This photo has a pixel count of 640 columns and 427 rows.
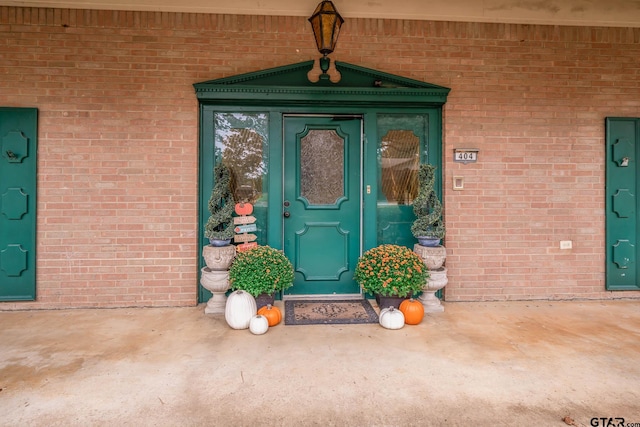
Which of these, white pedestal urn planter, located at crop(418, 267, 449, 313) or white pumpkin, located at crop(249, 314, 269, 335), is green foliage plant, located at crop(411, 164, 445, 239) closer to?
white pedestal urn planter, located at crop(418, 267, 449, 313)

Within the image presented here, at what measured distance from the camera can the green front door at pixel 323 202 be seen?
13.4 feet

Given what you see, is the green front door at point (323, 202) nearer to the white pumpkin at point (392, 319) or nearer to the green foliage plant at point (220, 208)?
the green foliage plant at point (220, 208)

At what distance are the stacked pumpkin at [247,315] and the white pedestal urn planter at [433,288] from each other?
1613 millimetres

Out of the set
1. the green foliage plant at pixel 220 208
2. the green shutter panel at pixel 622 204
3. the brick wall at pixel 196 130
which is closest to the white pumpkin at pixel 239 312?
the green foliage plant at pixel 220 208

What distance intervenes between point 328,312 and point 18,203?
11.6 ft

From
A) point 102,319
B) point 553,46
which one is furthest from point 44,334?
point 553,46

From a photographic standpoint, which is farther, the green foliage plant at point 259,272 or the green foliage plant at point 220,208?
the green foliage plant at point 220,208

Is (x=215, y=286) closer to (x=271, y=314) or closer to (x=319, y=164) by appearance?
(x=271, y=314)

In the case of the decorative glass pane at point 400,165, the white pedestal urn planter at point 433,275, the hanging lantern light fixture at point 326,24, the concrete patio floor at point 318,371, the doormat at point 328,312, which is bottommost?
the concrete patio floor at point 318,371

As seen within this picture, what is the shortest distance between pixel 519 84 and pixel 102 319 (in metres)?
5.28

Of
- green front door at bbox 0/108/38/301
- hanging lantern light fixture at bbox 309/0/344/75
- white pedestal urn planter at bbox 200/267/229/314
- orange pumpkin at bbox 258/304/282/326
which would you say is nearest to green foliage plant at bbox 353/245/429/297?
orange pumpkin at bbox 258/304/282/326

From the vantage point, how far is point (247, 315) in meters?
3.21

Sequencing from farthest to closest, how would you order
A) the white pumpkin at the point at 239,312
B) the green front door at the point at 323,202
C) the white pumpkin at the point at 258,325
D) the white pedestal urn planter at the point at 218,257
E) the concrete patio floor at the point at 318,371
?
the green front door at the point at 323,202
the white pedestal urn planter at the point at 218,257
the white pumpkin at the point at 239,312
the white pumpkin at the point at 258,325
the concrete patio floor at the point at 318,371

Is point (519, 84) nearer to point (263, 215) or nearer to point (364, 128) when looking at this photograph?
point (364, 128)
